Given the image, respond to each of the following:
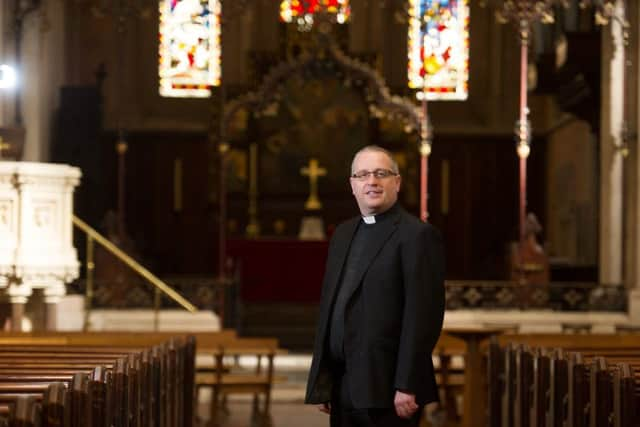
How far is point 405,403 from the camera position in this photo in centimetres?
486

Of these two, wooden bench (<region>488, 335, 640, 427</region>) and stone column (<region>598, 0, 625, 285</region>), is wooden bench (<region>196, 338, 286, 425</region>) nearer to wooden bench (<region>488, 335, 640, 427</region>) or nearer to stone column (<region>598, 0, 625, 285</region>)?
wooden bench (<region>488, 335, 640, 427</region>)

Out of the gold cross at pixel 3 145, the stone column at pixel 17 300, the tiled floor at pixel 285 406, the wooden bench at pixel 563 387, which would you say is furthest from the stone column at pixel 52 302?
the wooden bench at pixel 563 387

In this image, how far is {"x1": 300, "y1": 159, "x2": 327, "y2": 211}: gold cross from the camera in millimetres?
22188

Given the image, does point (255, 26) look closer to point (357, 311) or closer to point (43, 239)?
point (43, 239)

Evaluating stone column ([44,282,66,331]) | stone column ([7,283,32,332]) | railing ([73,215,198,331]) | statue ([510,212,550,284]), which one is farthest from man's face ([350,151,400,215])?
statue ([510,212,550,284])

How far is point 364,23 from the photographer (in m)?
23.7

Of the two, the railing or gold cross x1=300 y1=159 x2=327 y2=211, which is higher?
gold cross x1=300 y1=159 x2=327 y2=211

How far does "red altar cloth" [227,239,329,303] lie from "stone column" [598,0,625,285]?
408cm

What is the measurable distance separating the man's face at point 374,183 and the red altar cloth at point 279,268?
12.9 metres

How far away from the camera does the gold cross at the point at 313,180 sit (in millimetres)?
22188

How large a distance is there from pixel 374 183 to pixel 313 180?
1739 centimetres

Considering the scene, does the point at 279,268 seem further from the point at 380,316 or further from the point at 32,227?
the point at 380,316

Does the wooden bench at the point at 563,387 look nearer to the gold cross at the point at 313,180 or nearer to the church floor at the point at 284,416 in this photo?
the church floor at the point at 284,416

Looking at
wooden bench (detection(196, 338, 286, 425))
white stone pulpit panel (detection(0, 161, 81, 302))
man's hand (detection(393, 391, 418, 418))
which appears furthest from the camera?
white stone pulpit panel (detection(0, 161, 81, 302))
